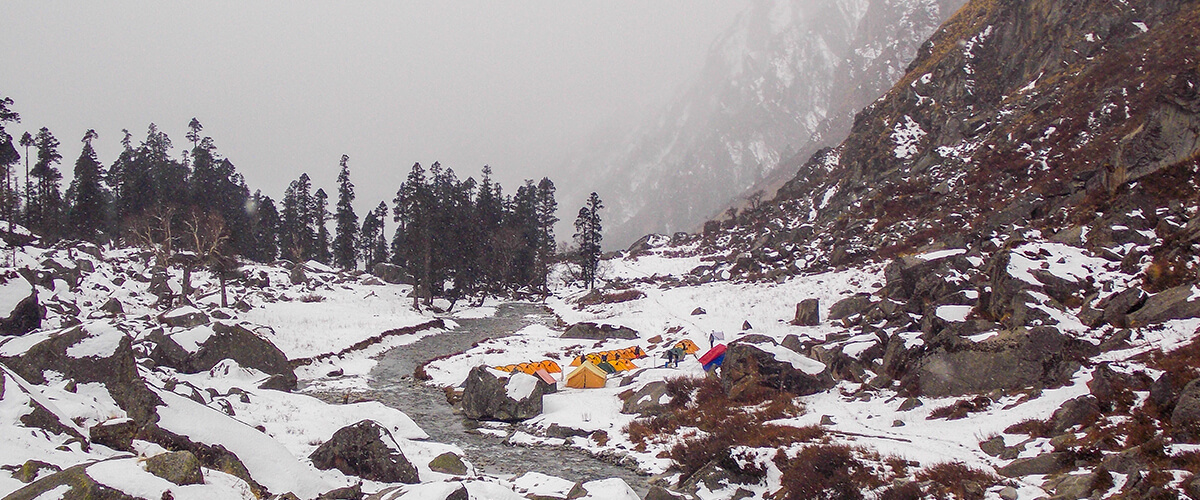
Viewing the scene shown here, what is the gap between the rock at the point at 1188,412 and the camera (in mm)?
8523

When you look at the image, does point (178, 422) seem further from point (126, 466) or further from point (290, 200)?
point (290, 200)

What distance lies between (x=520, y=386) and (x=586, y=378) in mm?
3925

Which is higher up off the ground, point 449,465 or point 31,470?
point 31,470

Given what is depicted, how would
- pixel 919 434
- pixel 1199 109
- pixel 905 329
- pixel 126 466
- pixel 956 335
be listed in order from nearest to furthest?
pixel 126 466
pixel 919 434
pixel 956 335
pixel 905 329
pixel 1199 109

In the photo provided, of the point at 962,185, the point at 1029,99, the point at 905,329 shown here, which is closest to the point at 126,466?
the point at 905,329

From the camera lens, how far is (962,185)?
37.3 m

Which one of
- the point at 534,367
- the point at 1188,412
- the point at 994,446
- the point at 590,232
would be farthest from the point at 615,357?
the point at 590,232

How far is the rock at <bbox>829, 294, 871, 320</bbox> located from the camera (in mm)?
24969

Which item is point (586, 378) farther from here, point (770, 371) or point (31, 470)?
point (31, 470)

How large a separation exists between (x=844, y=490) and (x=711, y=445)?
3.64 m

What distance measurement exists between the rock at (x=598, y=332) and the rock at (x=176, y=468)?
85.4ft

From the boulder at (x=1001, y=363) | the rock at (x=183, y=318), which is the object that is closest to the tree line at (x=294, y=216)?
→ the rock at (x=183, y=318)

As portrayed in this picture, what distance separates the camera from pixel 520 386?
2000cm

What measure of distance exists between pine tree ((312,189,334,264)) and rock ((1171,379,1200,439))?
8519cm
